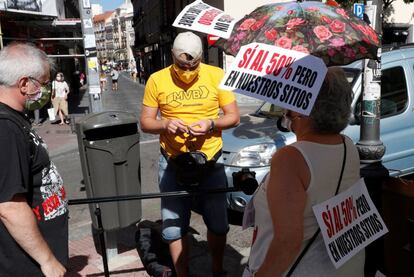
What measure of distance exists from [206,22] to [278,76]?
781 millimetres

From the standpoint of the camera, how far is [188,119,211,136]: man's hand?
279 cm

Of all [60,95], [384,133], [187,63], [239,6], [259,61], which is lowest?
[60,95]

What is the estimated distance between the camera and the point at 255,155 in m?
4.55

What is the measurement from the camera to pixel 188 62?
285 centimetres

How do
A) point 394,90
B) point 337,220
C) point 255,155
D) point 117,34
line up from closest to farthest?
1. point 337,220
2. point 255,155
3. point 394,90
4. point 117,34

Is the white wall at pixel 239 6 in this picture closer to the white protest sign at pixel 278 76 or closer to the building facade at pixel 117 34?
the white protest sign at pixel 278 76

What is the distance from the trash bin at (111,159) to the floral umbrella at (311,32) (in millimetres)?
1574

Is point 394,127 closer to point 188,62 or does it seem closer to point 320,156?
point 188,62

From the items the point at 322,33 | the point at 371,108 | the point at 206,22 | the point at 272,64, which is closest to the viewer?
the point at 272,64

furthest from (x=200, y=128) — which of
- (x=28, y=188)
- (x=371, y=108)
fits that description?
(x=371, y=108)

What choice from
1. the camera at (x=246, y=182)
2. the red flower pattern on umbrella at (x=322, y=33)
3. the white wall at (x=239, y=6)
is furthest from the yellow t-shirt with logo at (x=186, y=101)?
the white wall at (x=239, y=6)

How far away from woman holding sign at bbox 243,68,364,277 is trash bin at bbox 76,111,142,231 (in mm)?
2103

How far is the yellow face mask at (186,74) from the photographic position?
289cm

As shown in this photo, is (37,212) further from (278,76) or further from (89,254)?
(89,254)
